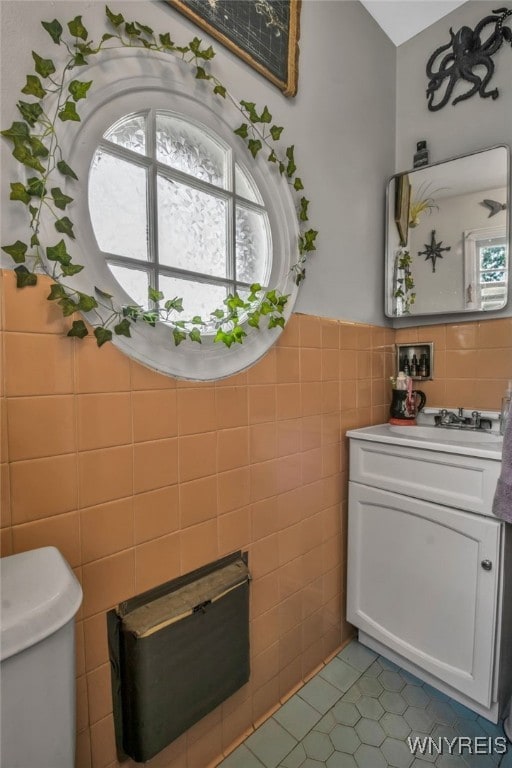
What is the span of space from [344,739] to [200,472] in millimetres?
978

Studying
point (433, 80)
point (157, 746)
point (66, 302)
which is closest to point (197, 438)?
point (66, 302)

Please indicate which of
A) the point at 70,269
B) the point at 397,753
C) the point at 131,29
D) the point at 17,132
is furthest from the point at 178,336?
the point at 397,753

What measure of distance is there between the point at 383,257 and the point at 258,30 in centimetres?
98

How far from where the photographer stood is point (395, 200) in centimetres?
168

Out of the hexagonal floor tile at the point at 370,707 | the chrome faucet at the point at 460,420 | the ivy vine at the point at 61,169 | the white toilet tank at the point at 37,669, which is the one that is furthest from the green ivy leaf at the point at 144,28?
the hexagonal floor tile at the point at 370,707

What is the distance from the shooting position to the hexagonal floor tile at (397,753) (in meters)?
1.06

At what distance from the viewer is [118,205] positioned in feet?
2.96

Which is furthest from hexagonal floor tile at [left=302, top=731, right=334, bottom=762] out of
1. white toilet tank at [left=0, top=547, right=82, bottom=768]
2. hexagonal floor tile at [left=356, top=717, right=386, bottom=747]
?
white toilet tank at [left=0, top=547, right=82, bottom=768]

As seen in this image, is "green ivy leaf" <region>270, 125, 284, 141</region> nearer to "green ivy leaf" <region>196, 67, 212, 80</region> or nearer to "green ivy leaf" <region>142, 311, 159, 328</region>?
"green ivy leaf" <region>196, 67, 212, 80</region>

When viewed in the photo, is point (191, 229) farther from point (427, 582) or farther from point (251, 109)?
point (427, 582)

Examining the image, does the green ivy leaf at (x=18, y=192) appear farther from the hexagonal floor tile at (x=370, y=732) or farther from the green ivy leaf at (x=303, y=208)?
the hexagonal floor tile at (x=370, y=732)

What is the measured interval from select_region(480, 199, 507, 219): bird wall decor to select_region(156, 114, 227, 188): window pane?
44.1 inches

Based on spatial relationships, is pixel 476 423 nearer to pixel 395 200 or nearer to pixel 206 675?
pixel 395 200

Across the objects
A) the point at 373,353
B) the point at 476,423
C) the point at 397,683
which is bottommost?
the point at 397,683
